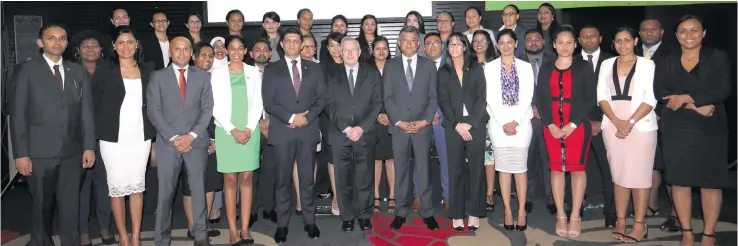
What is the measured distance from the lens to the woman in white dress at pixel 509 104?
399 cm

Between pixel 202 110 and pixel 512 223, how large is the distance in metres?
2.38

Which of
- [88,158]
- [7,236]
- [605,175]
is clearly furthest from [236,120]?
[605,175]

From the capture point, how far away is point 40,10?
654 centimetres

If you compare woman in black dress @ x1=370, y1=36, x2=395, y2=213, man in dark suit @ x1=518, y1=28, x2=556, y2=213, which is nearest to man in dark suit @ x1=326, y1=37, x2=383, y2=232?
woman in black dress @ x1=370, y1=36, x2=395, y2=213

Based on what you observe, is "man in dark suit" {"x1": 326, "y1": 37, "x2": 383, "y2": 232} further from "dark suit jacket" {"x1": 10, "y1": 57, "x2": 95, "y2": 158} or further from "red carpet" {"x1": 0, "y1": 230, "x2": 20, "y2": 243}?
"red carpet" {"x1": 0, "y1": 230, "x2": 20, "y2": 243}

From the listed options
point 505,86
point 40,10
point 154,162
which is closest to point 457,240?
point 505,86

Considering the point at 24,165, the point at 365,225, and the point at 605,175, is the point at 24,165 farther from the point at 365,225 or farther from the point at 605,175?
the point at 605,175

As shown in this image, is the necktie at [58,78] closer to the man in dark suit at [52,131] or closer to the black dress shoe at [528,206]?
the man in dark suit at [52,131]

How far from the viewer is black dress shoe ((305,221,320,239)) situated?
13.3 feet

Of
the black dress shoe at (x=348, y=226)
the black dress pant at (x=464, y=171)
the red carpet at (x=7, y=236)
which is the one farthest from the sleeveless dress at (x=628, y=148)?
the red carpet at (x=7, y=236)

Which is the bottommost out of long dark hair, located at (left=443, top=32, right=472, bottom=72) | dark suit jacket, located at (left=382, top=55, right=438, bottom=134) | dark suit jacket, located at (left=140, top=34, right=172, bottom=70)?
dark suit jacket, located at (left=382, top=55, right=438, bottom=134)

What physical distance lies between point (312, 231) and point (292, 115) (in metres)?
0.88

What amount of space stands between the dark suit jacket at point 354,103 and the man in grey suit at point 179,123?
2.95 feet

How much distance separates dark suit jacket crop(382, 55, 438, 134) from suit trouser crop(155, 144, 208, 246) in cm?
137
